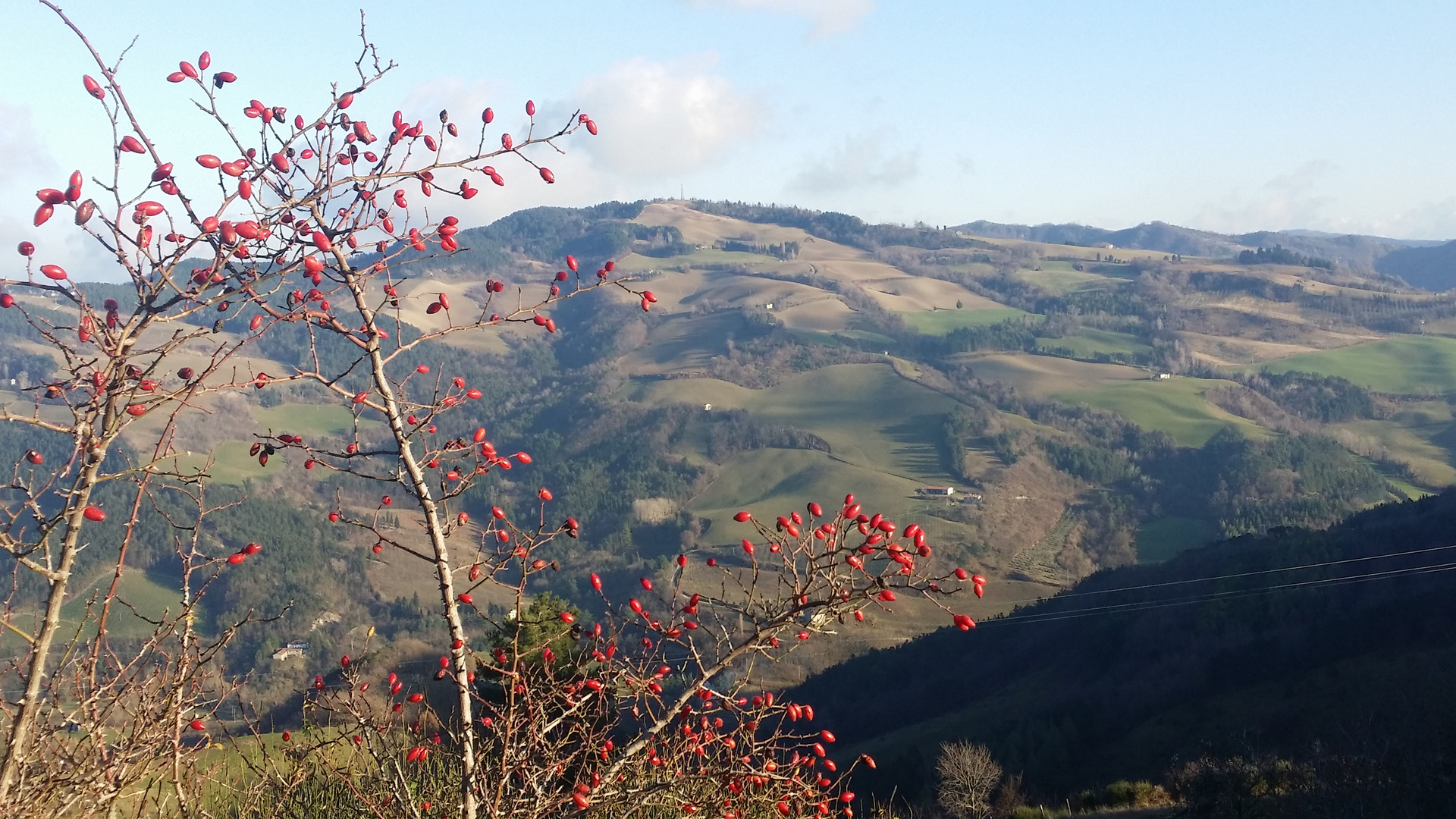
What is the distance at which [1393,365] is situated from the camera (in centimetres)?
14488

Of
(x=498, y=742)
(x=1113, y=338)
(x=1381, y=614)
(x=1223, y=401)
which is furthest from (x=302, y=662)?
(x=1113, y=338)

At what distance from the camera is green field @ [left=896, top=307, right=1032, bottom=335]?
18700 centimetres

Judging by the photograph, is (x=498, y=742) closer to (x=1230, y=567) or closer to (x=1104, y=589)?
(x=1230, y=567)

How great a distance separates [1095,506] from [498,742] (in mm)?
119374

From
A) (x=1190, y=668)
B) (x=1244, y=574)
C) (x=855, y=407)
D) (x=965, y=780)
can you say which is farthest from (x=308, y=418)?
(x=965, y=780)

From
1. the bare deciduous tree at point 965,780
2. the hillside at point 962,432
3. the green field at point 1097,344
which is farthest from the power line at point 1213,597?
the green field at point 1097,344

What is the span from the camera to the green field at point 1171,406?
12562 cm

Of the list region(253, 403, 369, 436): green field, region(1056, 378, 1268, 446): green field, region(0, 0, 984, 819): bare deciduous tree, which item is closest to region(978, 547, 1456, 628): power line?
region(0, 0, 984, 819): bare deciduous tree

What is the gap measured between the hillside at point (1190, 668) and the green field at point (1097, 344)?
333ft

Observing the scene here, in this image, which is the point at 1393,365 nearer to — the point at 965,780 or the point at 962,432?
the point at 962,432

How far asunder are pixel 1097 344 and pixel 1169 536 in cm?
7610

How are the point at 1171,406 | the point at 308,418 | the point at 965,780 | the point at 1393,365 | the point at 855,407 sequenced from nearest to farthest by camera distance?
the point at 965,780 < the point at 1171,406 < the point at 1393,365 < the point at 855,407 < the point at 308,418

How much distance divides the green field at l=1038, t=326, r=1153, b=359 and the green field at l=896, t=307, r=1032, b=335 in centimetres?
1609

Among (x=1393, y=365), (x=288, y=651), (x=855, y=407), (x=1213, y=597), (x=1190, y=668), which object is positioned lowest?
(x=1190, y=668)
